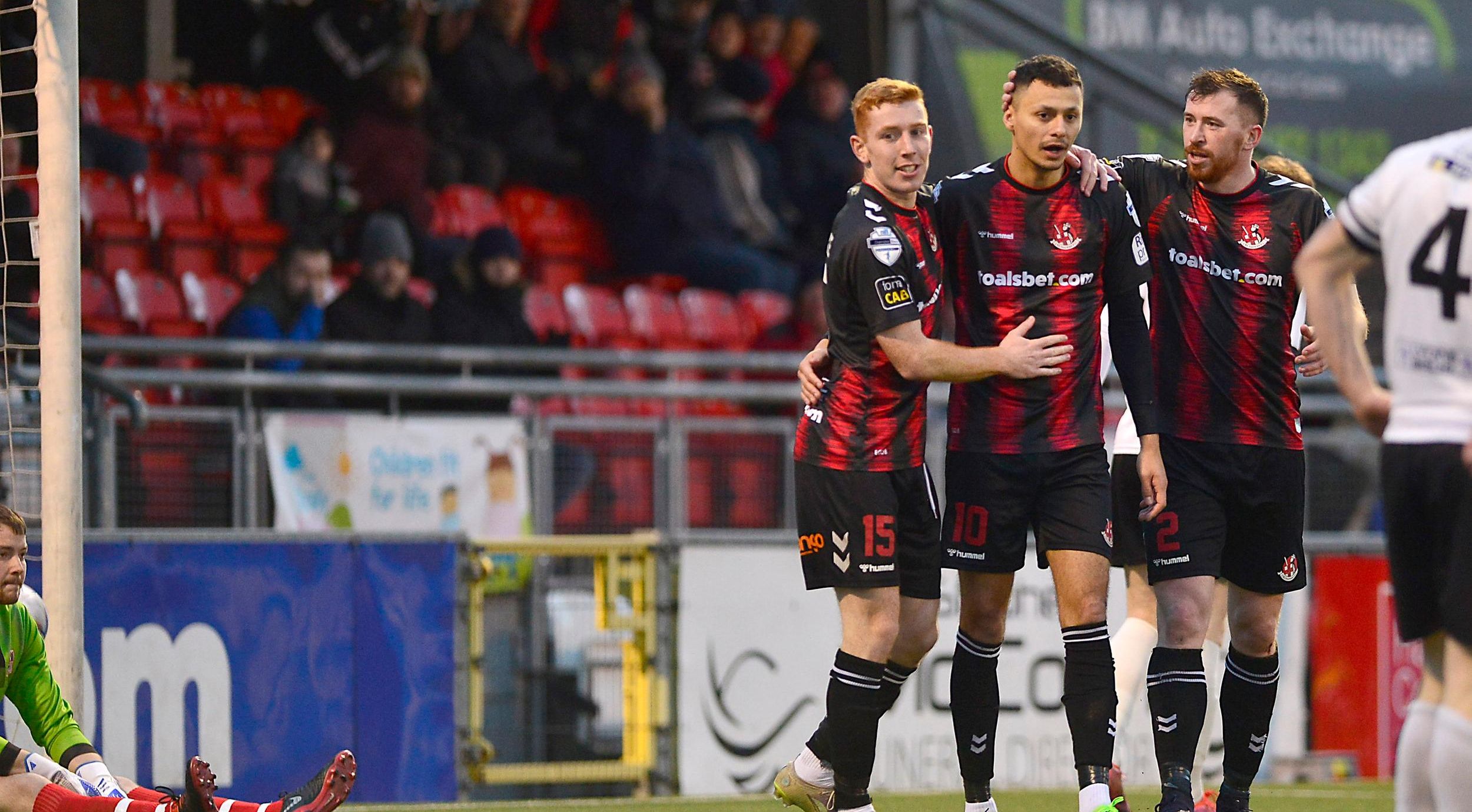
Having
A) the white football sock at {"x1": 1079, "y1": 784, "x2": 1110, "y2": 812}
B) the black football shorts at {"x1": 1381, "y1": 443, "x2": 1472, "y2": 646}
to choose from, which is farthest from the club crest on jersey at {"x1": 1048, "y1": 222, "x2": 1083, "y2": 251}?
the black football shorts at {"x1": 1381, "y1": 443, "x2": 1472, "y2": 646}

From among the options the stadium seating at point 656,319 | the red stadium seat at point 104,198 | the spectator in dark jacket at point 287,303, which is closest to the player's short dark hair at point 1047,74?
the spectator in dark jacket at point 287,303

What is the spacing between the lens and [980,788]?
611cm

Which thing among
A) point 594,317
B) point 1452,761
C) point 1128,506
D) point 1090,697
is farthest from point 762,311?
point 1452,761

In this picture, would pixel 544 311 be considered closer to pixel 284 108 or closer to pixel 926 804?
pixel 284 108

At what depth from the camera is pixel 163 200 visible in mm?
12633

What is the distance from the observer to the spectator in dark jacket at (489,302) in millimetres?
12141

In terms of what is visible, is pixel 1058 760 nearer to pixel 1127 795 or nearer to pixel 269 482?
pixel 1127 795

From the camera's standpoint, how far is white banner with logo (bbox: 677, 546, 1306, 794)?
32.6 feet

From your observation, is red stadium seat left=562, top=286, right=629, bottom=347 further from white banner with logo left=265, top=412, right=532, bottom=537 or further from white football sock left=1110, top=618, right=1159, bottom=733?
white football sock left=1110, top=618, right=1159, bottom=733

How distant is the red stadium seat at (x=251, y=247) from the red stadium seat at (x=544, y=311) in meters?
1.61

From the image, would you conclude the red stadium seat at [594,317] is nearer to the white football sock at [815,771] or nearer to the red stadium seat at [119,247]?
the red stadium seat at [119,247]

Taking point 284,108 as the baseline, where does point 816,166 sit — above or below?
below

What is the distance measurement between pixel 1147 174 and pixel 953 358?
46.4 inches

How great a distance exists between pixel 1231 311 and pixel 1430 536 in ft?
6.97
